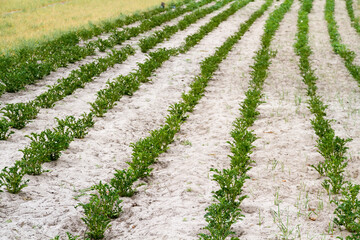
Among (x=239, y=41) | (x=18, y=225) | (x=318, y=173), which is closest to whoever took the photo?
(x=18, y=225)

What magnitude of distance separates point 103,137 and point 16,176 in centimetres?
214

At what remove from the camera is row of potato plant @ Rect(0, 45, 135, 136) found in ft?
21.8

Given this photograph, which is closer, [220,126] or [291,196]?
[291,196]

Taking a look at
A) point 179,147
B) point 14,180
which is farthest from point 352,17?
point 14,180

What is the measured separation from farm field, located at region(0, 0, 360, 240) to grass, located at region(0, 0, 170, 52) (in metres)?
2.67

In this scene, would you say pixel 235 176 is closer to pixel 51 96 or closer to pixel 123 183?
pixel 123 183

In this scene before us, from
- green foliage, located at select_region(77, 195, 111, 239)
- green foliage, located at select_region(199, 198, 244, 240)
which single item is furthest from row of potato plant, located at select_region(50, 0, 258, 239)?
green foliage, located at select_region(199, 198, 244, 240)

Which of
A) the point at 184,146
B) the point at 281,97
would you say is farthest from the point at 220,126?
the point at 281,97

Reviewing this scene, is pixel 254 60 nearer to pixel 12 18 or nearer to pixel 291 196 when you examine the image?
pixel 291 196

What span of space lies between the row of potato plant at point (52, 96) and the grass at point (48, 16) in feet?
13.6

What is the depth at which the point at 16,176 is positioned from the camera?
4766 millimetres

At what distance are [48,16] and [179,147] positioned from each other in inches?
681

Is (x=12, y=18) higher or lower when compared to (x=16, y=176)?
higher

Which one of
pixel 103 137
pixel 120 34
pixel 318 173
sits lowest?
pixel 318 173
